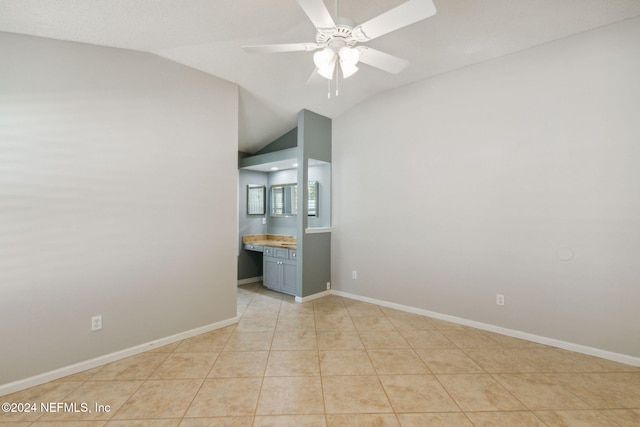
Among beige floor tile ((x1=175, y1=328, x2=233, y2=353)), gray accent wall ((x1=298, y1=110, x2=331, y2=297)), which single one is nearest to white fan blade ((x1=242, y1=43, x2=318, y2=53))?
gray accent wall ((x1=298, y1=110, x2=331, y2=297))

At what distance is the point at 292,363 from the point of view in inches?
99.0

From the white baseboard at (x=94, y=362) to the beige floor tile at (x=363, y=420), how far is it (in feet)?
6.14

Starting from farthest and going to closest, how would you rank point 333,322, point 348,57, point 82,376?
point 333,322 → point 82,376 → point 348,57

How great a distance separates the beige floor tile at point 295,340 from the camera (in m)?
2.82

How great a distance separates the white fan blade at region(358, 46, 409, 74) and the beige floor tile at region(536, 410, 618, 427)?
8.40 feet

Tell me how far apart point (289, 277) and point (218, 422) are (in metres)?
2.75

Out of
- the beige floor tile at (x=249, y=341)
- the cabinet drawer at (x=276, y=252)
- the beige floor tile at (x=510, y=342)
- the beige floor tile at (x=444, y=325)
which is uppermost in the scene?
the cabinet drawer at (x=276, y=252)

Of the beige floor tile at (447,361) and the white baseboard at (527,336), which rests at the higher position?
the white baseboard at (527,336)

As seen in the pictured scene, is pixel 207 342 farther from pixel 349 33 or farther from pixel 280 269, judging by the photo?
pixel 349 33

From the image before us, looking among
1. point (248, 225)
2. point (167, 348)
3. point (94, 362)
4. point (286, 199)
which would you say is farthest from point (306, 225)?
point (94, 362)

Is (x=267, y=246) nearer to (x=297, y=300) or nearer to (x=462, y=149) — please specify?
(x=297, y=300)

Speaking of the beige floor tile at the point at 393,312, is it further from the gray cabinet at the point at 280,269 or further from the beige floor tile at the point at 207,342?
the beige floor tile at the point at 207,342

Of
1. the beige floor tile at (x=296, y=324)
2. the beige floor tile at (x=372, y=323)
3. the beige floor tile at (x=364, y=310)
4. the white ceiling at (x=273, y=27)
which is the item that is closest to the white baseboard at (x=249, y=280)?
the beige floor tile at (x=296, y=324)

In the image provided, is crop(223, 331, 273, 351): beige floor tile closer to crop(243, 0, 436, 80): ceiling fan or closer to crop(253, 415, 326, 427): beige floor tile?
crop(253, 415, 326, 427): beige floor tile
